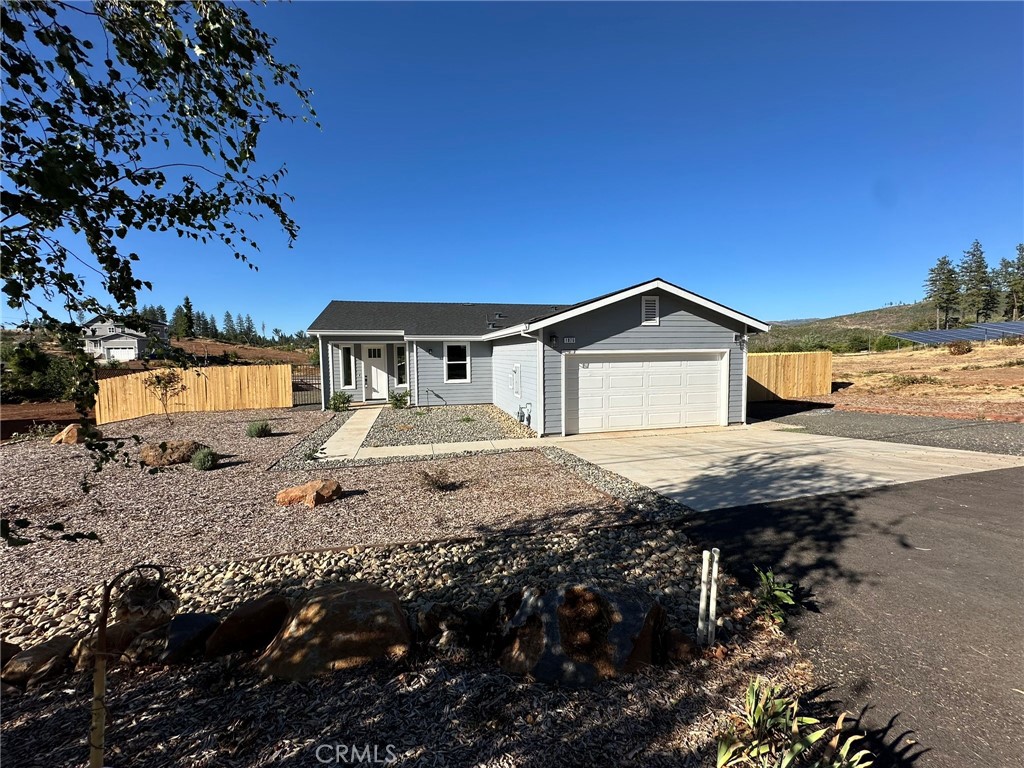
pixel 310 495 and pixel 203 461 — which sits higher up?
pixel 203 461

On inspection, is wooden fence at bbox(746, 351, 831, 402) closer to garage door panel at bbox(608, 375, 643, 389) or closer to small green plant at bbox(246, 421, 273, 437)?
garage door panel at bbox(608, 375, 643, 389)

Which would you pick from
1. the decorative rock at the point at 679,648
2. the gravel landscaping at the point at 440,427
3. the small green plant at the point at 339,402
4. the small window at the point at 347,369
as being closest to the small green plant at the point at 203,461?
the gravel landscaping at the point at 440,427

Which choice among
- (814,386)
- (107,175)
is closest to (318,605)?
(107,175)

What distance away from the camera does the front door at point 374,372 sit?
17.1 metres

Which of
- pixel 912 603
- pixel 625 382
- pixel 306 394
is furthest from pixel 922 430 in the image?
pixel 306 394

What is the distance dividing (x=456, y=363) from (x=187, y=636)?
1422 cm

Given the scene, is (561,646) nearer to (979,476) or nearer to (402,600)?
(402,600)

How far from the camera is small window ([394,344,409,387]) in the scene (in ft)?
57.5

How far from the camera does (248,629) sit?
290 cm

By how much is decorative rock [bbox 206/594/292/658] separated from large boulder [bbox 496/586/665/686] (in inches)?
59.4

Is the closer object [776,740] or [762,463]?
[776,740]

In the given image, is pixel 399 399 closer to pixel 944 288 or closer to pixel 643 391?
pixel 643 391

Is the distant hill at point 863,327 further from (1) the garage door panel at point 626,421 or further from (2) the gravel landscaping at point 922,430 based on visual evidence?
(1) the garage door panel at point 626,421

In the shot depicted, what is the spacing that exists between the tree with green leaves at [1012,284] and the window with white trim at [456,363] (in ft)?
237
